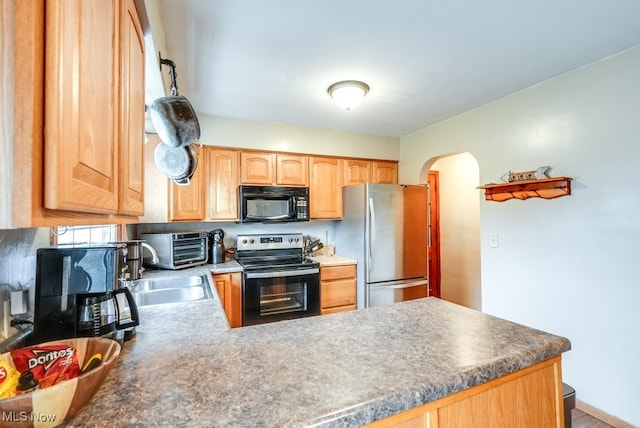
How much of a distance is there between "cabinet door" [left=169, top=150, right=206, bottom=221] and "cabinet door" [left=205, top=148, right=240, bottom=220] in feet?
0.24

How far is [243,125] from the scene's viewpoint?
3.12 metres

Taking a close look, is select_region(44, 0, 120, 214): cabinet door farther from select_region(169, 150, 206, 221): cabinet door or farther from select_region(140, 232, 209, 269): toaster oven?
select_region(169, 150, 206, 221): cabinet door

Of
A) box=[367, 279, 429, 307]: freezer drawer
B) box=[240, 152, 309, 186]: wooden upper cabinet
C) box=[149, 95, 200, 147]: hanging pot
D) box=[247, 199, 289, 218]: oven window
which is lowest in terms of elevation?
box=[367, 279, 429, 307]: freezer drawer

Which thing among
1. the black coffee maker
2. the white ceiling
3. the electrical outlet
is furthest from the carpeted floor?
the electrical outlet

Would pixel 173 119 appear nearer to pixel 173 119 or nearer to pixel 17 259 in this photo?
pixel 173 119

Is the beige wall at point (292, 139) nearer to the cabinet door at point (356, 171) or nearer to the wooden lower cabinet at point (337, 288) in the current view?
the cabinet door at point (356, 171)

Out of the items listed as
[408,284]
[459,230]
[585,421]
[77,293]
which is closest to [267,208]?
[408,284]

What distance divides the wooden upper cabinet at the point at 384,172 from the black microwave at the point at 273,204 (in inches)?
39.1

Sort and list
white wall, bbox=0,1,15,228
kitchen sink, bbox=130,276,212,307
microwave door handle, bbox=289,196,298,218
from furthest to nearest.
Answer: microwave door handle, bbox=289,196,298,218 → kitchen sink, bbox=130,276,212,307 → white wall, bbox=0,1,15,228

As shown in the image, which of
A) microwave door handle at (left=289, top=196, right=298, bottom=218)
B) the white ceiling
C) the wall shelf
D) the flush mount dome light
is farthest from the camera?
microwave door handle at (left=289, top=196, right=298, bottom=218)

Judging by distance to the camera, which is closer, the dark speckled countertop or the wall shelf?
the dark speckled countertop

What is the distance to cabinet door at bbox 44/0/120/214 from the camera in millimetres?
440

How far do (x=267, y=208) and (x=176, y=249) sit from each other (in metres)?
0.96

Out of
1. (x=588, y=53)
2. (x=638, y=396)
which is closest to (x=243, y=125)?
(x=588, y=53)
